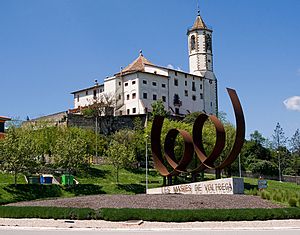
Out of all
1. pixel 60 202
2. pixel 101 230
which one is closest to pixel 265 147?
pixel 60 202

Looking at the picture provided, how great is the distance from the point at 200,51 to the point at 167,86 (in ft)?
44.2

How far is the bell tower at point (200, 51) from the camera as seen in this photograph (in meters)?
94.4

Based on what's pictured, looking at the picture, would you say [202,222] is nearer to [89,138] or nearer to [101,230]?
[101,230]

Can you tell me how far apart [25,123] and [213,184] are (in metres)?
48.1

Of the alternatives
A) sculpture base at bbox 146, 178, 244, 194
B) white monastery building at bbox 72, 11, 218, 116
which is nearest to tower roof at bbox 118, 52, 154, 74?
white monastery building at bbox 72, 11, 218, 116

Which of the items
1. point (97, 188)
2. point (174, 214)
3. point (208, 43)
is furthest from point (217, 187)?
point (208, 43)

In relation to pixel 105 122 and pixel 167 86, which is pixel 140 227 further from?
pixel 167 86

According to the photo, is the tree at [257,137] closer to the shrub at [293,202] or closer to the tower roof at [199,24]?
the tower roof at [199,24]

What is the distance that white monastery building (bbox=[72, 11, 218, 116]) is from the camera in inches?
3260

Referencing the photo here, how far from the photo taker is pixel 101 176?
53156 millimetres

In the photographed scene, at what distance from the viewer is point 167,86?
85.9 metres

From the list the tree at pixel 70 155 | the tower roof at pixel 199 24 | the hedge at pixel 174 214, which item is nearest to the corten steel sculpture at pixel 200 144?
the hedge at pixel 174 214

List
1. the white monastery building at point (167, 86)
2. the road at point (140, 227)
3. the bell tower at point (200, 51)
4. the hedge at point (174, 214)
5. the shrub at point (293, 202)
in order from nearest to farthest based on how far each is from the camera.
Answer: the road at point (140, 227) → the hedge at point (174, 214) → the shrub at point (293, 202) → the white monastery building at point (167, 86) → the bell tower at point (200, 51)

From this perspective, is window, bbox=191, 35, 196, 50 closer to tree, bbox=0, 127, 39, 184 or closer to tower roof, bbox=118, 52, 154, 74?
tower roof, bbox=118, 52, 154, 74
